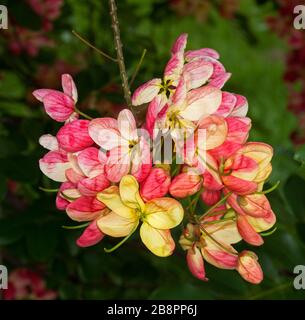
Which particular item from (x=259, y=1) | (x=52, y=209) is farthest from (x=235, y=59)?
(x=52, y=209)

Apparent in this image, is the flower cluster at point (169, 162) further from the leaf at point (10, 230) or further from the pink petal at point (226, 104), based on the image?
the leaf at point (10, 230)

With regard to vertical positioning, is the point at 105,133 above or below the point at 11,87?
below

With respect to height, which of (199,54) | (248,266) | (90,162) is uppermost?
(199,54)

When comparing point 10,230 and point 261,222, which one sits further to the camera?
point 10,230

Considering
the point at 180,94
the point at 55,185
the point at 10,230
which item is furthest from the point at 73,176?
the point at 10,230

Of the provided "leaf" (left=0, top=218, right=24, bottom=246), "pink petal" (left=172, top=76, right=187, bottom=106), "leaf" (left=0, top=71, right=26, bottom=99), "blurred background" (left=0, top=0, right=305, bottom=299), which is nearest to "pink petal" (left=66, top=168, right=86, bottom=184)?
"pink petal" (left=172, top=76, right=187, bottom=106)

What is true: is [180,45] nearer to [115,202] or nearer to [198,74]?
[198,74]

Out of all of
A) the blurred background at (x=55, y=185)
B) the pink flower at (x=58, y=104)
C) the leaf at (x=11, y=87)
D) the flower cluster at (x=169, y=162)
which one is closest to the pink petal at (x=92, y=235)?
the flower cluster at (x=169, y=162)

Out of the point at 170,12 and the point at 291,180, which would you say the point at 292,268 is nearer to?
the point at 291,180
